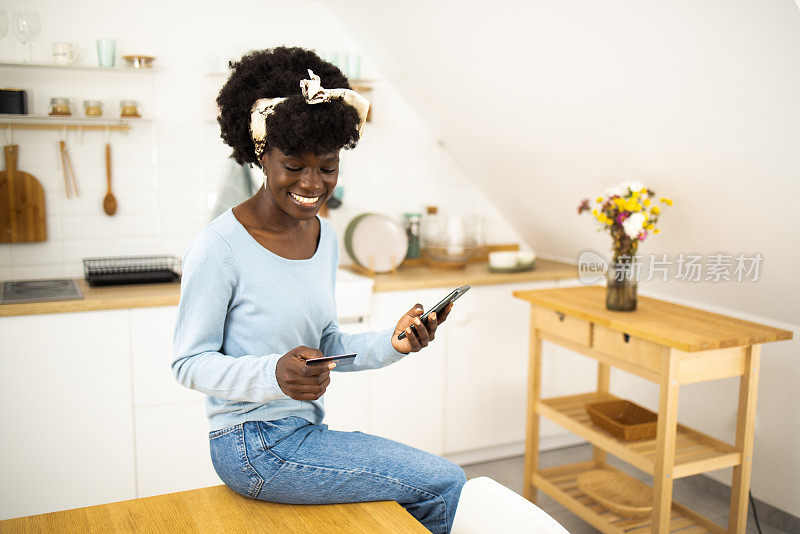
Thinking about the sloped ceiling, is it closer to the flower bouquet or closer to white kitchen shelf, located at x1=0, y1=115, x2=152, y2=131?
the flower bouquet

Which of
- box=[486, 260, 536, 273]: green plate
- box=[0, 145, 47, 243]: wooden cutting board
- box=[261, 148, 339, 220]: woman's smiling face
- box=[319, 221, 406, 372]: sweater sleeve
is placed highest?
box=[261, 148, 339, 220]: woman's smiling face

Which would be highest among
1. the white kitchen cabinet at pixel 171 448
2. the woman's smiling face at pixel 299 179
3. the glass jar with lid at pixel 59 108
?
the glass jar with lid at pixel 59 108

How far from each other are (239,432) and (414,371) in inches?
72.9

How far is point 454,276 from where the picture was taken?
342 cm

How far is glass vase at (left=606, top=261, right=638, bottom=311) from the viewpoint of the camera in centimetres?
267

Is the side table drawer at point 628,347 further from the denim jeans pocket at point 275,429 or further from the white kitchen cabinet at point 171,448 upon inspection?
the white kitchen cabinet at point 171,448

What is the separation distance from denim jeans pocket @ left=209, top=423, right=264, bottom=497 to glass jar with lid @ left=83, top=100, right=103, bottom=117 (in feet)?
6.60

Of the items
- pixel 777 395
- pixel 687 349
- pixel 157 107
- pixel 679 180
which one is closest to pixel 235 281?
pixel 687 349

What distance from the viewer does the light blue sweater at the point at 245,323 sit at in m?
1.48

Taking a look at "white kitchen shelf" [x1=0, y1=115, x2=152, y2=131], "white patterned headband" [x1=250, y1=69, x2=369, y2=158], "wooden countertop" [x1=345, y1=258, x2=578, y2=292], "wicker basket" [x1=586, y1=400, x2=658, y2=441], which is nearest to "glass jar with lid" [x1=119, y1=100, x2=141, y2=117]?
"white kitchen shelf" [x1=0, y1=115, x2=152, y2=131]

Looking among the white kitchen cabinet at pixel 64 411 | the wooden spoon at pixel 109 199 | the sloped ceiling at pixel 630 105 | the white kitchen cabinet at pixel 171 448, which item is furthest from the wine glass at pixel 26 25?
the white kitchen cabinet at pixel 171 448

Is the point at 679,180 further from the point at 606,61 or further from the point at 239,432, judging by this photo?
the point at 239,432

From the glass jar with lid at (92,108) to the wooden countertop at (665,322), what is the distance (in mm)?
1995

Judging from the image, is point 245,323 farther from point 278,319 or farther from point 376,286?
point 376,286
